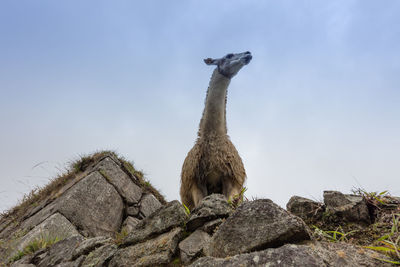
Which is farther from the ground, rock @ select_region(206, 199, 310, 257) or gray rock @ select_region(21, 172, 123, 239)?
gray rock @ select_region(21, 172, 123, 239)

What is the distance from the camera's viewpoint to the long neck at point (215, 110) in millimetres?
4754

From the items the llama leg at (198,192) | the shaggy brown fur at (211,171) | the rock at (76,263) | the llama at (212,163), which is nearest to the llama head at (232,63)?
the llama at (212,163)

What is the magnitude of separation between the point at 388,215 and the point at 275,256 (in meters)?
0.92

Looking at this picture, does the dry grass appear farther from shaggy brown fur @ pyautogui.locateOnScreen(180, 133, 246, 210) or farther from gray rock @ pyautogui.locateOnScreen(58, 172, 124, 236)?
shaggy brown fur @ pyautogui.locateOnScreen(180, 133, 246, 210)

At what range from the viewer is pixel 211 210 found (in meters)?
2.22

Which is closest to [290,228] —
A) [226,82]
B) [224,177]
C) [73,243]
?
[73,243]

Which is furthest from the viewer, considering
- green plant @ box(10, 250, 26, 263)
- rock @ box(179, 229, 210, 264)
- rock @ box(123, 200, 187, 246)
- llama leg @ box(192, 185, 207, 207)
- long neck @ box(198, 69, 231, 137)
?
long neck @ box(198, 69, 231, 137)

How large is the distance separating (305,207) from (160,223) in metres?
1.10

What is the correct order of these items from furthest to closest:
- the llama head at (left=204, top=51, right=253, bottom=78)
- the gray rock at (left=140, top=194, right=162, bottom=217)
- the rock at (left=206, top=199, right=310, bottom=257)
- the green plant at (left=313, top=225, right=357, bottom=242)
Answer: the gray rock at (left=140, top=194, right=162, bottom=217), the llama head at (left=204, top=51, right=253, bottom=78), the green plant at (left=313, top=225, right=357, bottom=242), the rock at (left=206, top=199, right=310, bottom=257)

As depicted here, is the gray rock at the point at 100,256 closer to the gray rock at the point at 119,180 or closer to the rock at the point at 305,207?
the rock at the point at 305,207

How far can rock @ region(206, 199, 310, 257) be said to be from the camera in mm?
1566

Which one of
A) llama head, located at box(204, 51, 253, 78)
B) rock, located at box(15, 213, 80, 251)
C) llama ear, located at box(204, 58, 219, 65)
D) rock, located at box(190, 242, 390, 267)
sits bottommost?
rock, located at box(190, 242, 390, 267)

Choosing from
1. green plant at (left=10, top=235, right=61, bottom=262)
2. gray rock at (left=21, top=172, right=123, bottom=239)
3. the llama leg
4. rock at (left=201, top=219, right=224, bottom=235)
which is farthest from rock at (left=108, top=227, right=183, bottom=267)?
gray rock at (left=21, top=172, right=123, bottom=239)

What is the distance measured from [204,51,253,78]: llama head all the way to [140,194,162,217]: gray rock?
108 inches
